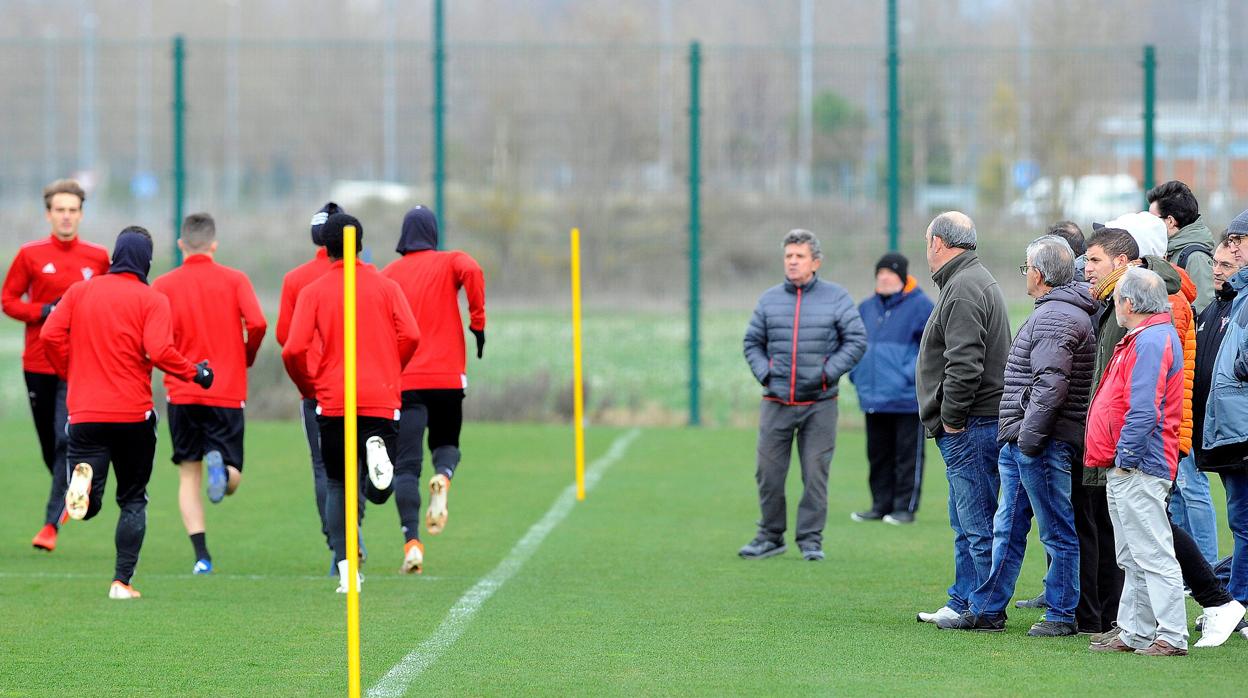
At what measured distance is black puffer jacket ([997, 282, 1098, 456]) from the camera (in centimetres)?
726

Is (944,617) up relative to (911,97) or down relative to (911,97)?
down

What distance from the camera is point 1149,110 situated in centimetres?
1830

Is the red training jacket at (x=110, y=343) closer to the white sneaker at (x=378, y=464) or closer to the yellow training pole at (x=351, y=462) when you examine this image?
the white sneaker at (x=378, y=464)

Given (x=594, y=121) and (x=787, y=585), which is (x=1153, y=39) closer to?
(x=594, y=121)

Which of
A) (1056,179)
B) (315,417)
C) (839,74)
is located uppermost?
(839,74)

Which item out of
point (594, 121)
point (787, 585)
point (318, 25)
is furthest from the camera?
point (318, 25)

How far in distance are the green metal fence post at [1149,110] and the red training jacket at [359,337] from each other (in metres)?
11.7

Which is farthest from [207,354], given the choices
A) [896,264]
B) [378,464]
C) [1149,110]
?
[1149,110]

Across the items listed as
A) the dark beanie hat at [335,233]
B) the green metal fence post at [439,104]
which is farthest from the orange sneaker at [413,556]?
the green metal fence post at [439,104]

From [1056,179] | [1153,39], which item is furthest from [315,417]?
[1153,39]

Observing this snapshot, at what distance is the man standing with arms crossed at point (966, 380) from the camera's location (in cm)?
771

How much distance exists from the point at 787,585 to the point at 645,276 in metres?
10.1

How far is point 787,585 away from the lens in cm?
918

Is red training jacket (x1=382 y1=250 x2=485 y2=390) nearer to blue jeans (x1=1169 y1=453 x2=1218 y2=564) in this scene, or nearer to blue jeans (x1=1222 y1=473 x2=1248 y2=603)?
blue jeans (x1=1169 y1=453 x2=1218 y2=564)
